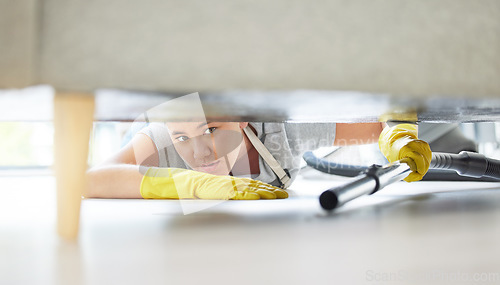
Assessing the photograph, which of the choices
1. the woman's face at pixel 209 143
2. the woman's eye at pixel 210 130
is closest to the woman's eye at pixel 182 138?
the woman's face at pixel 209 143

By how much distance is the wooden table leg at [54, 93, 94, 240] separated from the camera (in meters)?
0.42

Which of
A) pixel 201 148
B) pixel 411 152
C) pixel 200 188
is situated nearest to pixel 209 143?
pixel 201 148

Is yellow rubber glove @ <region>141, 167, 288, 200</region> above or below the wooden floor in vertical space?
above

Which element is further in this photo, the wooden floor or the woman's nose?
the woman's nose

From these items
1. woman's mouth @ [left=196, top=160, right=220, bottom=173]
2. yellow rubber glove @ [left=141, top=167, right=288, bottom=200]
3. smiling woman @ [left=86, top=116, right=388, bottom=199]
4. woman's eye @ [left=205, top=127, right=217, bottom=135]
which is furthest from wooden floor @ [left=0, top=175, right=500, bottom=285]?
woman's mouth @ [left=196, top=160, right=220, bottom=173]

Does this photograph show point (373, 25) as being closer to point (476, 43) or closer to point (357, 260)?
point (476, 43)

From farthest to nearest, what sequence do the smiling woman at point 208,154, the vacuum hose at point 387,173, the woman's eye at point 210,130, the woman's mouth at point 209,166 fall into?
the woman's mouth at point 209,166 → the woman's eye at point 210,130 → the smiling woman at point 208,154 → the vacuum hose at point 387,173

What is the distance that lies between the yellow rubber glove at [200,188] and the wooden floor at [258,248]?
23cm

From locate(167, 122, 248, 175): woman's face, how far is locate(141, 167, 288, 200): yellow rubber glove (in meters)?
0.27

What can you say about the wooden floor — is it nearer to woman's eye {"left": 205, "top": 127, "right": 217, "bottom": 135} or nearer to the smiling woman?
the smiling woman

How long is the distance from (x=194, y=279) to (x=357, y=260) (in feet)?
0.59

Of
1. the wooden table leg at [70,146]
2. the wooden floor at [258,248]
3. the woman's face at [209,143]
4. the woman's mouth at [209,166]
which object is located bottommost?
the wooden floor at [258,248]

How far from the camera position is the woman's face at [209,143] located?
1.35 m

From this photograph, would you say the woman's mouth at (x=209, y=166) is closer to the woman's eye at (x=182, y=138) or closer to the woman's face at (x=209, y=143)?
the woman's face at (x=209, y=143)
